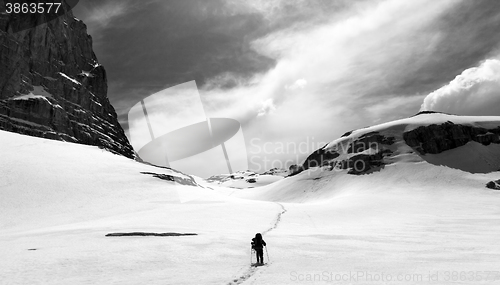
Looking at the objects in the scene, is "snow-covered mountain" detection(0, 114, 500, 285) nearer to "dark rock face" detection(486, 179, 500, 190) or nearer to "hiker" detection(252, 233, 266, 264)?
"hiker" detection(252, 233, 266, 264)

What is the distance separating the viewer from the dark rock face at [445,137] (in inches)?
4094

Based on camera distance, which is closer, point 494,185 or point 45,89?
point 494,185

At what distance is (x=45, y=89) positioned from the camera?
167875 millimetres

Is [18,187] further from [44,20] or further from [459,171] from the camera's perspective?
[44,20]

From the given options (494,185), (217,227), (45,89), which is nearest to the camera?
(217,227)

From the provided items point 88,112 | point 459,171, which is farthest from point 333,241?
point 88,112

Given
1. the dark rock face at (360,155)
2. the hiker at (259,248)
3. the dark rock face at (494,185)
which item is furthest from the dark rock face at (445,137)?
the hiker at (259,248)

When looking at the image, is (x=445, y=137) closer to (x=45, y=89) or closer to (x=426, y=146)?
(x=426, y=146)

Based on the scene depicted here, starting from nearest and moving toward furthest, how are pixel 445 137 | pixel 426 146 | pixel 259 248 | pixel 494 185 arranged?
pixel 259 248
pixel 494 185
pixel 426 146
pixel 445 137

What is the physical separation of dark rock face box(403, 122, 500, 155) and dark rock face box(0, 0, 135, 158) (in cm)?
16821

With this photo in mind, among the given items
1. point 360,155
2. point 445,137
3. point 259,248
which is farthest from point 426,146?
point 259,248

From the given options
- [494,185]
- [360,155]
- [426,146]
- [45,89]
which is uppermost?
[45,89]

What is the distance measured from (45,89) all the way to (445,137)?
206281 millimetres

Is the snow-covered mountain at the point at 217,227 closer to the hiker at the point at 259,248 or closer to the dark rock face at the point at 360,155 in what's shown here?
the hiker at the point at 259,248
